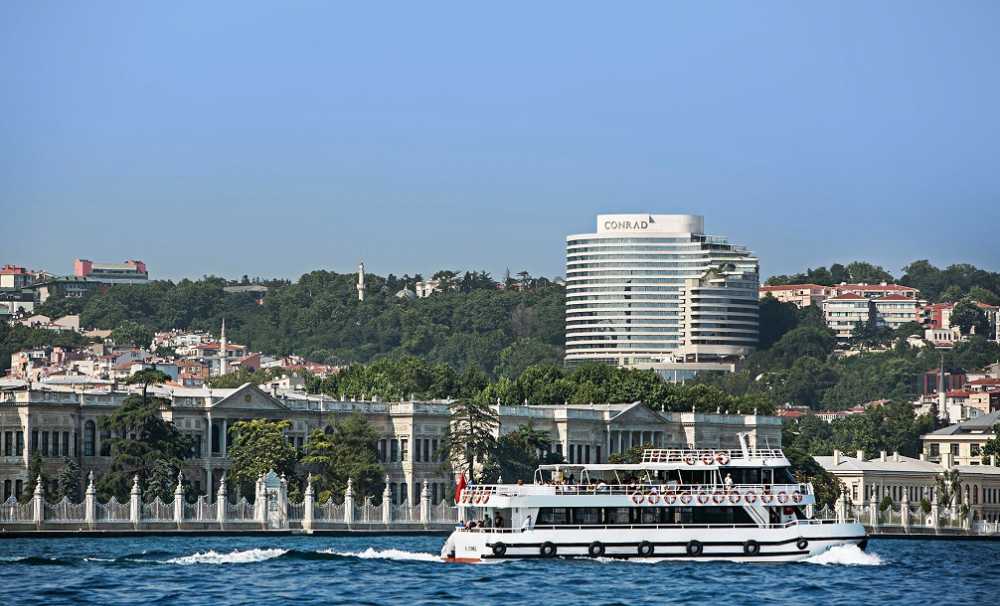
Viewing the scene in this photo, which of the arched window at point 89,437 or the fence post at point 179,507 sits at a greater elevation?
the arched window at point 89,437

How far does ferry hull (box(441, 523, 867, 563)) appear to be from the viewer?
9800 centimetres

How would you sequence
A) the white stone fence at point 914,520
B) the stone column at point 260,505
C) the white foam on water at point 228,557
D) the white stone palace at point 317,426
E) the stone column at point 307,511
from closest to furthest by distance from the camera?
the white foam on water at point 228,557 < the stone column at point 260,505 < the stone column at point 307,511 < the white stone palace at point 317,426 < the white stone fence at point 914,520

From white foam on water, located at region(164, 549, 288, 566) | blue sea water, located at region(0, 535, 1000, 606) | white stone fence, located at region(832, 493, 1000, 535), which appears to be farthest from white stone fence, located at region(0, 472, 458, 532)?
white stone fence, located at region(832, 493, 1000, 535)

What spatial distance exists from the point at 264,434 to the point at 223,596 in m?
66.7

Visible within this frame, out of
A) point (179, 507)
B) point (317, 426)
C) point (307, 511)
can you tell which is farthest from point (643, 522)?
point (317, 426)

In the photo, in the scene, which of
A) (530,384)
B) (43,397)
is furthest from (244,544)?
(530,384)

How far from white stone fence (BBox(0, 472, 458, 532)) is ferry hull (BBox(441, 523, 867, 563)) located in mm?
27990

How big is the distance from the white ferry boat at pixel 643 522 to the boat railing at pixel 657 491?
0.04 meters

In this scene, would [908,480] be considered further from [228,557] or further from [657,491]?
[228,557]

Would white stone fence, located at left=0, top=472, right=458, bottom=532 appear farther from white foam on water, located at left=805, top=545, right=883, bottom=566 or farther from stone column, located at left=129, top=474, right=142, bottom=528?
white foam on water, located at left=805, top=545, right=883, bottom=566

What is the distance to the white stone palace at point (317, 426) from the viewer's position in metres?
151

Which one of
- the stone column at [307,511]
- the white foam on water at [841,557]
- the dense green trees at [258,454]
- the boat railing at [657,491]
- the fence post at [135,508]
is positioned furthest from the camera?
the dense green trees at [258,454]

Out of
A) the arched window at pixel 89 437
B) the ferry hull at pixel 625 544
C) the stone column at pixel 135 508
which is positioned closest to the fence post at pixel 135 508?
the stone column at pixel 135 508

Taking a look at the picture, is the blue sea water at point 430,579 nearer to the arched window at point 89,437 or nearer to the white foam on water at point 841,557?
the white foam on water at point 841,557
